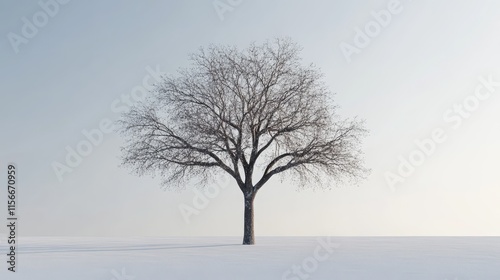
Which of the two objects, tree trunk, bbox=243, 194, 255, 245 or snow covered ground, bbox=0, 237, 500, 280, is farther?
tree trunk, bbox=243, 194, 255, 245

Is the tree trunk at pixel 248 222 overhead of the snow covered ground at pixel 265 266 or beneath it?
overhead

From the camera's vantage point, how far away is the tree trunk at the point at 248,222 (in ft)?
82.7

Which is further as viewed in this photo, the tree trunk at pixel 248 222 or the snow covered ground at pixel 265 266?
the tree trunk at pixel 248 222

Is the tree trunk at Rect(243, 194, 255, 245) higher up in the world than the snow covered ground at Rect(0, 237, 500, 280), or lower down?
higher up

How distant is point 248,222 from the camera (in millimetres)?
25672

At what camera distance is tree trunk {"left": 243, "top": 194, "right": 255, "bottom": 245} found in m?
25.2

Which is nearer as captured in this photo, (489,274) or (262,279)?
(262,279)

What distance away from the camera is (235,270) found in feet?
44.1

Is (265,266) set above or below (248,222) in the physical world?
below

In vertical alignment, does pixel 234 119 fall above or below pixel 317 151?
above

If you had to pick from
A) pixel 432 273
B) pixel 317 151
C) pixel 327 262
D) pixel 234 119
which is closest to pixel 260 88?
pixel 234 119

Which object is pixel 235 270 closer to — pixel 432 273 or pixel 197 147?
pixel 432 273

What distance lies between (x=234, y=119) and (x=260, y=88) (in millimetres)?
2252

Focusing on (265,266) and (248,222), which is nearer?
(265,266)
